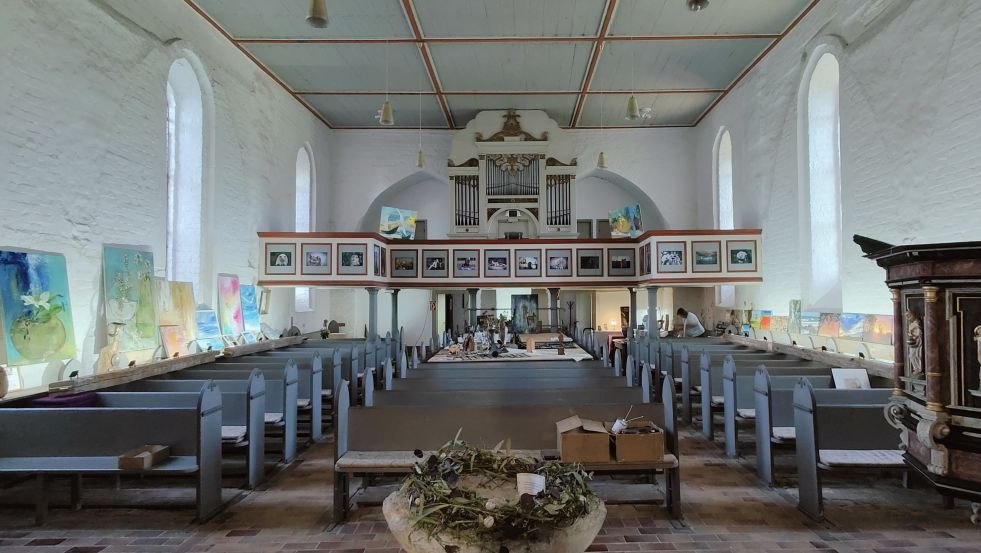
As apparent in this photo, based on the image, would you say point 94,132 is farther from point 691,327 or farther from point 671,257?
point 691,327

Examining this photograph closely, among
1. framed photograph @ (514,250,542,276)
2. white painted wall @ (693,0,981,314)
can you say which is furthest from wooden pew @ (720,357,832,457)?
framed photograph @ (514,250,542,276)

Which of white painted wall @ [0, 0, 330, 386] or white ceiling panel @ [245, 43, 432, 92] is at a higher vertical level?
white ceiling panel @ [245, 43, 432, 92]

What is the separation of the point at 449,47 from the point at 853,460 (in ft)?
32.2

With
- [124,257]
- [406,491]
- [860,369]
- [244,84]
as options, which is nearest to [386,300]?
[244,84]

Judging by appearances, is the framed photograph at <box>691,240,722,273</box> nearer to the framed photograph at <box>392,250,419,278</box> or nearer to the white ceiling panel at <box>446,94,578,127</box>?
the white ceiling panel at <box>446,94,578,127</box>

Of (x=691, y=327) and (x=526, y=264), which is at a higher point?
(x=526, y=264)

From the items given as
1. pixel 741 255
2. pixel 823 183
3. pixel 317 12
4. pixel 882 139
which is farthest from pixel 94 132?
pixel 741 255

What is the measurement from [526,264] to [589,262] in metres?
1.51

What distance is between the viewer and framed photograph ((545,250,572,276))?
43.0 ft

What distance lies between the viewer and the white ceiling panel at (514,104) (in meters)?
14.1

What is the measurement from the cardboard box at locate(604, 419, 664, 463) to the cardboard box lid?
0.15 metres

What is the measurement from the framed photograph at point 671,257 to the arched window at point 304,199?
904cm

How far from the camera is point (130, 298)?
7.28 metres

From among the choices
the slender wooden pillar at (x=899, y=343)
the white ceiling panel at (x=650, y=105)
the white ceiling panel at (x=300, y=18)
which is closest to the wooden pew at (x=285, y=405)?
the slender wooden pillar at (x=899, y=343)
